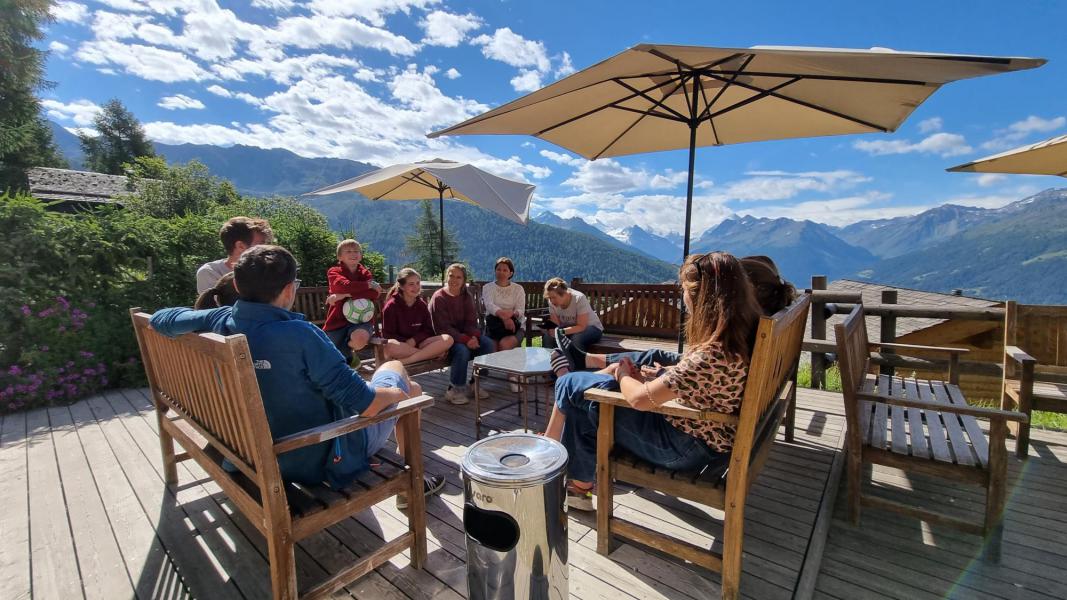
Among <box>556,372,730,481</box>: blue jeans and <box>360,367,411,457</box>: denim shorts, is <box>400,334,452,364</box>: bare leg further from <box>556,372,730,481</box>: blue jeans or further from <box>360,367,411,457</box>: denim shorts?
<box>556,372,730,481</box>: blue jeans

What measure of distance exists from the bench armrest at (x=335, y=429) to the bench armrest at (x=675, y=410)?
745mm

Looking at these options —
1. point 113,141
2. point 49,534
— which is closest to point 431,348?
point 49,534

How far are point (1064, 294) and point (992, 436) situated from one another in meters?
266

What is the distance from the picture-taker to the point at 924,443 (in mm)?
2305

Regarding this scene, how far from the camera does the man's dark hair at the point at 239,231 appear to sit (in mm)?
2846

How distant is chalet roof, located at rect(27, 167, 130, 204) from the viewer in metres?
26.3

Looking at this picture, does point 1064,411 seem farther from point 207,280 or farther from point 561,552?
Answer: point 207,280

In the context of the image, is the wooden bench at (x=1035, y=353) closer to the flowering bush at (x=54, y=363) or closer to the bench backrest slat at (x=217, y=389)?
the bench backrest slat at (x=217, y=389)

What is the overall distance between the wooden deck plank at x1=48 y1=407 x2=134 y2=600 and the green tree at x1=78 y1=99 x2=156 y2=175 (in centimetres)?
5173

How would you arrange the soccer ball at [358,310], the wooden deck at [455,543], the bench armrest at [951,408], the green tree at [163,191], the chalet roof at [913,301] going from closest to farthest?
the wooden deck at [455,543]
the bench armrest at [951,408]
the soccer ball at [358,310]
the chalet roof at [913,301]
the green tree at [163,191]

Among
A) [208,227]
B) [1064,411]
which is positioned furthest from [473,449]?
[208,227]

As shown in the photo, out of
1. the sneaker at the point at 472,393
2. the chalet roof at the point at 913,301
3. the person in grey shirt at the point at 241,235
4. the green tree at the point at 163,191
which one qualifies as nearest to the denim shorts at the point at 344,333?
the sneaker at the point at 472,393

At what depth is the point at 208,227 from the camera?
5.71m

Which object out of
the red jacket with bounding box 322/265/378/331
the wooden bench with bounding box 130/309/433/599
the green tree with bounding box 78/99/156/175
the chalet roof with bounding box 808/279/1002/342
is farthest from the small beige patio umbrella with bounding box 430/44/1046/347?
the green tree with bounding box 78/99/156/175
